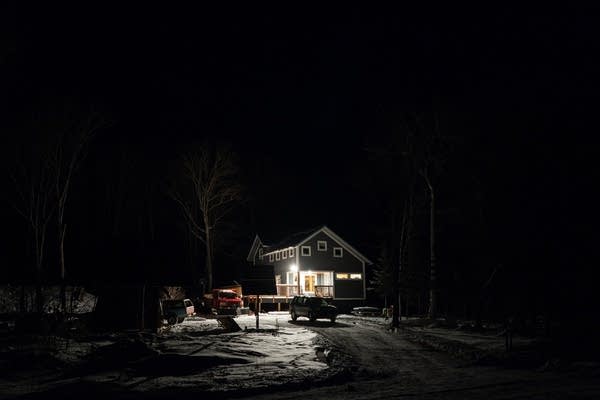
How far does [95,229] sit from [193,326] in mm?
28214

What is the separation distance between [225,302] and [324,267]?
14877 mm

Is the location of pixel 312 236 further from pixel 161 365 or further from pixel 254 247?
pixel 161 365

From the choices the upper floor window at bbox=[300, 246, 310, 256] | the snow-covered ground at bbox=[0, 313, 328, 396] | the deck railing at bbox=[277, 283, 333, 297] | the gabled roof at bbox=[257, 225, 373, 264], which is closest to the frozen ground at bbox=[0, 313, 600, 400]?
the snow-covered ground at bbox=[0, 313, 328, 396]

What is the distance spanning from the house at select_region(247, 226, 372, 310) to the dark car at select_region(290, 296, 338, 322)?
627 inches

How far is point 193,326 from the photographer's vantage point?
94.4ft

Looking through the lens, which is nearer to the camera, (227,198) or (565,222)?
(565,222)

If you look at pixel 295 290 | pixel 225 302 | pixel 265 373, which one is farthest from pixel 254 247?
pixel 265 373

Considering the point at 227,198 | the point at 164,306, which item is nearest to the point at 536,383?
the point at 164,306

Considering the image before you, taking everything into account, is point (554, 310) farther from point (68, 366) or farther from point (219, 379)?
point (68, 366)

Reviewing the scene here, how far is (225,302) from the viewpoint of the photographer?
3925 cm

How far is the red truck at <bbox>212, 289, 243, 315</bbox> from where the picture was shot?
38.8m

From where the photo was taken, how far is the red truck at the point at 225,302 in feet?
127

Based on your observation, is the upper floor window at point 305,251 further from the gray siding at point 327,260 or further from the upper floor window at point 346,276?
the upper floor window at point 346,276

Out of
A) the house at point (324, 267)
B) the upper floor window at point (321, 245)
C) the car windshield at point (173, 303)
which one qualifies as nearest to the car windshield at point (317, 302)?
the car windshield at point (173, 303)
